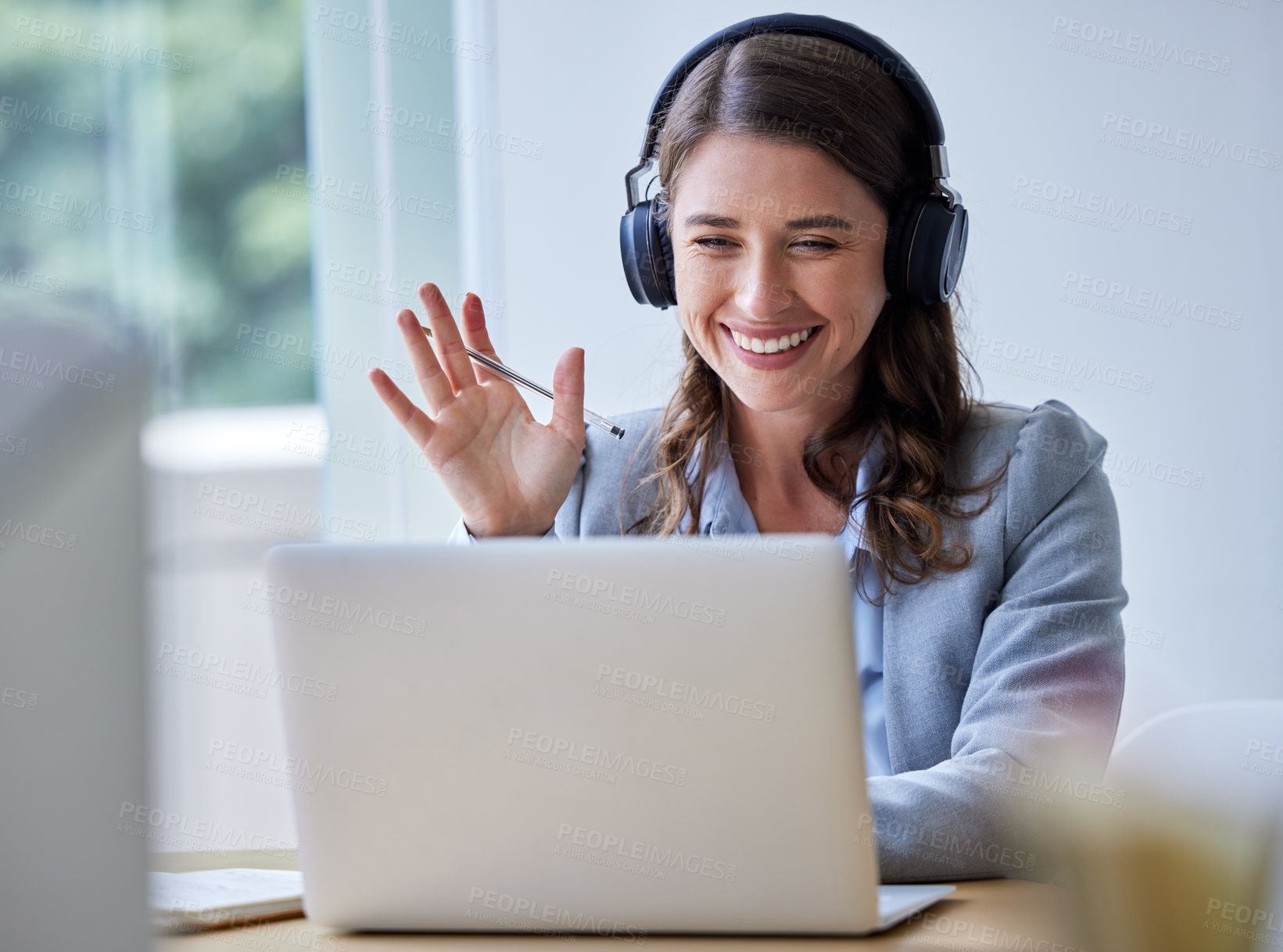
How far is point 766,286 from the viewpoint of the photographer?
140 cm

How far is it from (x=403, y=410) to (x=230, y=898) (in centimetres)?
61

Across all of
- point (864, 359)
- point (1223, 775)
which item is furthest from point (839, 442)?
point (1223, 775)

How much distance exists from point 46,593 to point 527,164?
2546mm

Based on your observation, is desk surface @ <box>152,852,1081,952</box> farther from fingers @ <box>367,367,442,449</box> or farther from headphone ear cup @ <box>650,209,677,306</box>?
headphone ear cup @ <box>650,209,677,306</box>

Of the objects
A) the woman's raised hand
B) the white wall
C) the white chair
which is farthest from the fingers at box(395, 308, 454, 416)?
the white wall

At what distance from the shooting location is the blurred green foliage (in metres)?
2.47

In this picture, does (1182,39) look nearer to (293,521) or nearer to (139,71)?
(139,71)

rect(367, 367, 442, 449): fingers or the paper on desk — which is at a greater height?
rect(367, 367, 442, 449): fingers

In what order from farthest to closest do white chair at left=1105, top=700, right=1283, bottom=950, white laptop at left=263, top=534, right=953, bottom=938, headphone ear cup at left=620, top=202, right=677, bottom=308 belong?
1. headphone ear cup at left=620, top=202, right=677, bottom=308
2. white laptop at left=263, top=534, right=953, bottom=938
3. white chair at left=1105, top=700, right=1283, bottom=950

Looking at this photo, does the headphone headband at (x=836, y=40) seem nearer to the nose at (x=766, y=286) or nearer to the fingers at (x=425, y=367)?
the nose at (x=766, y=286)

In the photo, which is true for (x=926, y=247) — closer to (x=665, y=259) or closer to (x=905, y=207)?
(x=905, y=207)

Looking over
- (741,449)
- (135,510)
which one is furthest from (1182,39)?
(135,510)

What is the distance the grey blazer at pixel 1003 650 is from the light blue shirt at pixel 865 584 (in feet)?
0.12

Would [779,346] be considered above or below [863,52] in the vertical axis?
below
